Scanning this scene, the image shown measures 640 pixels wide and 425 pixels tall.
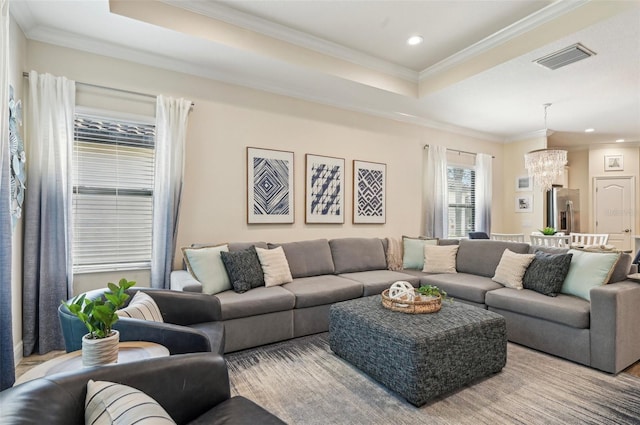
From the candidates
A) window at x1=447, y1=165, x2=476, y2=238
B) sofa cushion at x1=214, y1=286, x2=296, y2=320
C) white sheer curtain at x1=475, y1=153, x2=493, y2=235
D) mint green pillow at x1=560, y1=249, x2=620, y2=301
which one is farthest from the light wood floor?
white sheer curtain at x1=475, y1=153, x2=493, y2=235

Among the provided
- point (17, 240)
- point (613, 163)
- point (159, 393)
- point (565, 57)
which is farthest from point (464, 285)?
point (613, 163)

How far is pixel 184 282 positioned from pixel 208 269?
1.02 feet

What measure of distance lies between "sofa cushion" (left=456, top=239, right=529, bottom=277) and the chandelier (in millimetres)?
1530

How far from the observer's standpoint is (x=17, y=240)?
8.73ft

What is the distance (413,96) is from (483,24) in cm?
125

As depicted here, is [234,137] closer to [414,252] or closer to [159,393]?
[414,252]

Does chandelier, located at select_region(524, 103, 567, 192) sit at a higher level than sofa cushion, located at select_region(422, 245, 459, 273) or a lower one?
higher

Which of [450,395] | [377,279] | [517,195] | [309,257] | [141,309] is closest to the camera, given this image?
[141,309]

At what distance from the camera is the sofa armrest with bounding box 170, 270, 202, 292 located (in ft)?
8.79

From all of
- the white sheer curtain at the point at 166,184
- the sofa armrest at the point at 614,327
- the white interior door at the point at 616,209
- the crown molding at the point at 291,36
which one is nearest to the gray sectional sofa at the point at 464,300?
the sofa armrest at the point at 614,327

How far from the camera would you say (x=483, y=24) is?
128 inches

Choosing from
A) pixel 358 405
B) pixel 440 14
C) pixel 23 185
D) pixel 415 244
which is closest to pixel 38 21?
pixel 23 185

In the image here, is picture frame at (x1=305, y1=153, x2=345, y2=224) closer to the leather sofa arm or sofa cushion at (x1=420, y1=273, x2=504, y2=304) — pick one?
sofa cushion at (x1=420, y1=273, x2=504, y2=304)

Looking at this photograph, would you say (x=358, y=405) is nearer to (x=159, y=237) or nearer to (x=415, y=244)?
(x=159, y=237)
